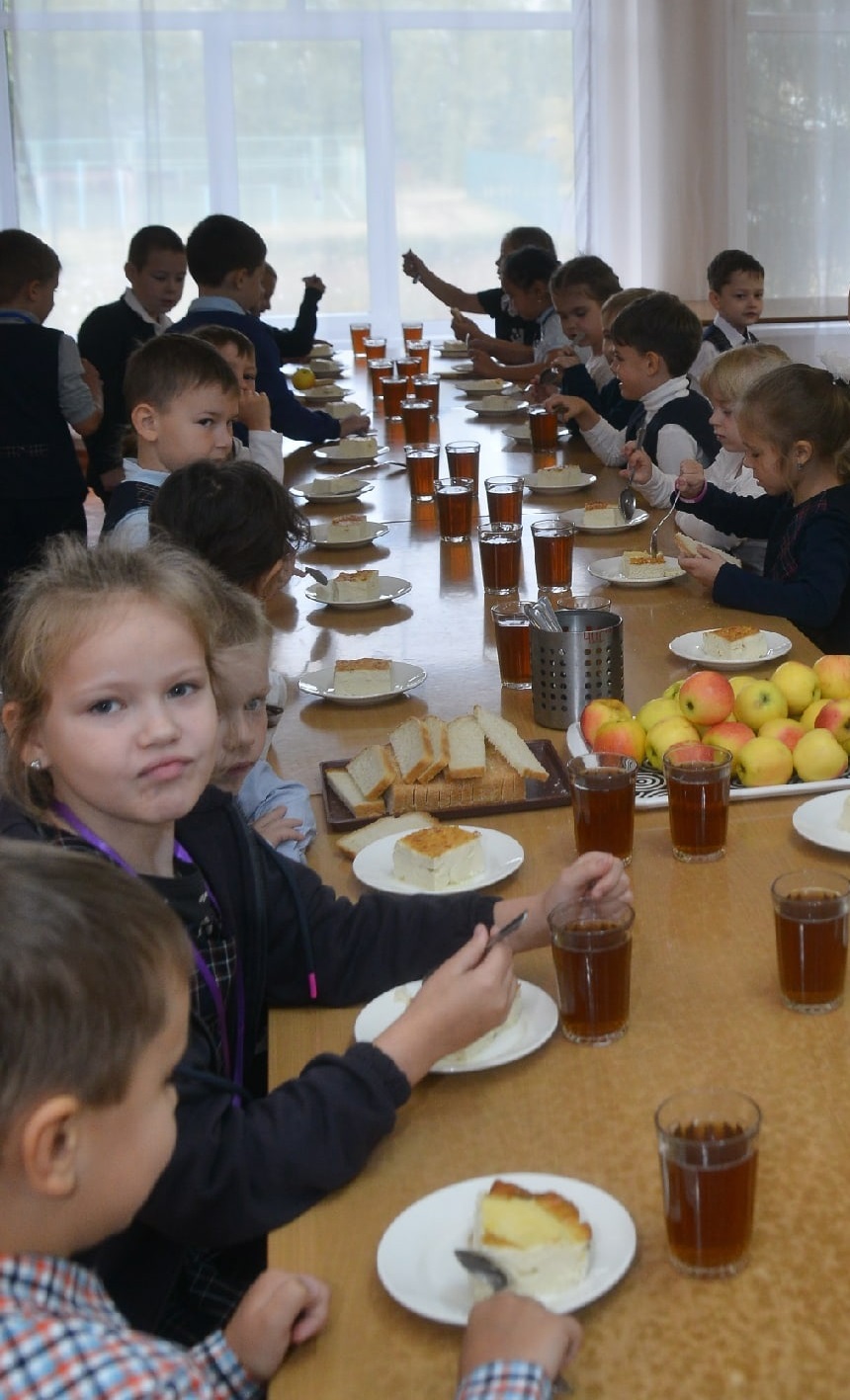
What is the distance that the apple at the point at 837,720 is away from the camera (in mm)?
1817

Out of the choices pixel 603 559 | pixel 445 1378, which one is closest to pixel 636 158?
pixel 603 559

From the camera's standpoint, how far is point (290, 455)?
4453mm

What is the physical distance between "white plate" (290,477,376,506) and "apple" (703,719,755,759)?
1.99 meters

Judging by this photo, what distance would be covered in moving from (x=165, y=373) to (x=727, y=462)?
1506mm

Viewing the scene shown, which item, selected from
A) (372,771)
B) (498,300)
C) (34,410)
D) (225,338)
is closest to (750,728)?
(372,771)

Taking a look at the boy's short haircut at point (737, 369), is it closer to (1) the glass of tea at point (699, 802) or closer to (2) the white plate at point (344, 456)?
(2) the white plate at point (344, 456)

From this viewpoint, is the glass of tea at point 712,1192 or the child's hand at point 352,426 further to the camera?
the child's hand at point 352,426

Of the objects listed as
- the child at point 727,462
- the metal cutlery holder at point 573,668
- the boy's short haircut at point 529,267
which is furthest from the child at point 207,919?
the boy's short haircut at point 529,267

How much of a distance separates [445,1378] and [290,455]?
3.72 metres

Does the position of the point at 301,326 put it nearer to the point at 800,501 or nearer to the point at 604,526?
the point at 604,526

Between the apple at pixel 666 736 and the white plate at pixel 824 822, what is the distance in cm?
18

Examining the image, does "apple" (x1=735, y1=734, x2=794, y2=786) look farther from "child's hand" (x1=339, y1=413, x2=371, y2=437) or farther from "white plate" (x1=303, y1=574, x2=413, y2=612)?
"child's hand" (x1=339, y1=413, x2=371, y2=437)

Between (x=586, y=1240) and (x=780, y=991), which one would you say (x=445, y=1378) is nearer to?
(x=586, y=1240)

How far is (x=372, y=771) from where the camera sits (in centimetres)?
183
